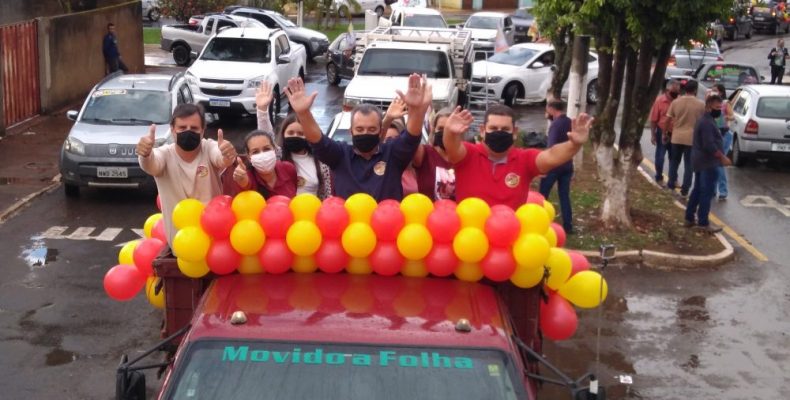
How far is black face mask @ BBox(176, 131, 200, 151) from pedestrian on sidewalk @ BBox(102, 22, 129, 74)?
19.5m

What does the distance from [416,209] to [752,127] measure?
14.5m

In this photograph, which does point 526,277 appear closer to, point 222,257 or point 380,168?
point 380,168

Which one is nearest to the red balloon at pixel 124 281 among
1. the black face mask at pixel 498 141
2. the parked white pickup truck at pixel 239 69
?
the black face mask at pixel 498 141

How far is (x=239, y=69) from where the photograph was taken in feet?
71.9

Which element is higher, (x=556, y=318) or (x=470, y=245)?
(x=470, y=245)

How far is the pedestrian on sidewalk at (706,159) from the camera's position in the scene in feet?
43.5

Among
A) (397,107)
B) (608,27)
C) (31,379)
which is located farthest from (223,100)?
(397,107)

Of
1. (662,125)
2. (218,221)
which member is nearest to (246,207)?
(218,221)

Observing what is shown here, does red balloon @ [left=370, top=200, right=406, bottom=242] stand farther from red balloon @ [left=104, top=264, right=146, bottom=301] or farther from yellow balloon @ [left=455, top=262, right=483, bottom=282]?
red balloon @ [left=104, top=264, right=146, bottom=301]

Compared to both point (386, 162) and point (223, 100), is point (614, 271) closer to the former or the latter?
point (386, 162)

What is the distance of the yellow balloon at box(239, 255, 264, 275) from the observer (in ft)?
17.5

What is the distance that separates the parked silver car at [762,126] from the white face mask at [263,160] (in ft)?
46.3

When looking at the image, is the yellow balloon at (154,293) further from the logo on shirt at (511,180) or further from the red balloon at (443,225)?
the logo on shirt at (511,180)

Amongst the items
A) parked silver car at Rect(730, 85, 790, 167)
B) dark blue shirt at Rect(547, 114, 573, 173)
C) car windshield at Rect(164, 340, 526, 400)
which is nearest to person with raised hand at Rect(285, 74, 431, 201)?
car windshield at Rect(164, 340, 526, 400)
